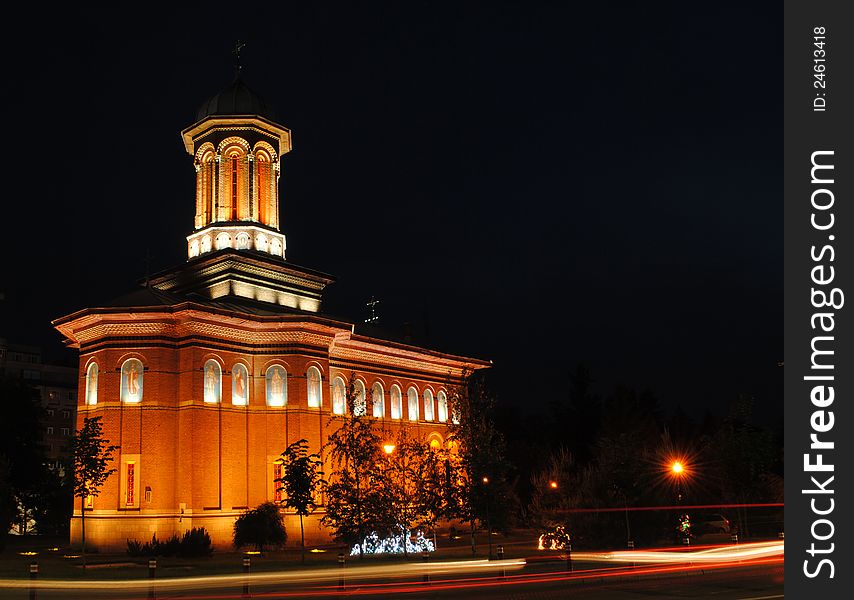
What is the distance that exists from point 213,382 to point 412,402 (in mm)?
16138

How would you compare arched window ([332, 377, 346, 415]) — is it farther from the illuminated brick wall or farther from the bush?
the bush

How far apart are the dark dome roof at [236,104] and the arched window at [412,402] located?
61.2 feet

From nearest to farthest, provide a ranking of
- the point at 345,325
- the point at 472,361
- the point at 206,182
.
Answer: the point at 345,325 → the point at 206,182 → the point at 472,361

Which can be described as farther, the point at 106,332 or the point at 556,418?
the point at 556,418

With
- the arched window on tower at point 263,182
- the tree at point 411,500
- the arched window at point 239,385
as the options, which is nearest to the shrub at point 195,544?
the arched window at point 239,385

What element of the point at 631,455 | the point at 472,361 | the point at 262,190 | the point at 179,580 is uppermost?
the point at 262,190

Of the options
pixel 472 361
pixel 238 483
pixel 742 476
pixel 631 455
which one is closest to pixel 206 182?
pixel 238 483

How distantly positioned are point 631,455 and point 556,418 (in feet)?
156

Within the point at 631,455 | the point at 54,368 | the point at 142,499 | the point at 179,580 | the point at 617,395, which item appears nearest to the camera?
the point at 179,580

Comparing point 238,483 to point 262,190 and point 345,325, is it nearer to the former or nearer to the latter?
point 345,325

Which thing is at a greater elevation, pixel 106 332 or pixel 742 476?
pixel 106 332

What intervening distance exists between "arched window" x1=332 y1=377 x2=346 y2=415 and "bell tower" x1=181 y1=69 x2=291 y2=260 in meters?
7.71

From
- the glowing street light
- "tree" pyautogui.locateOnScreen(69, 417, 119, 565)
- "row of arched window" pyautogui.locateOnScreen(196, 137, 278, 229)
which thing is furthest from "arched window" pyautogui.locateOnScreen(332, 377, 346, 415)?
the glowing street light

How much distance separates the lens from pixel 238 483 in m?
40.6
